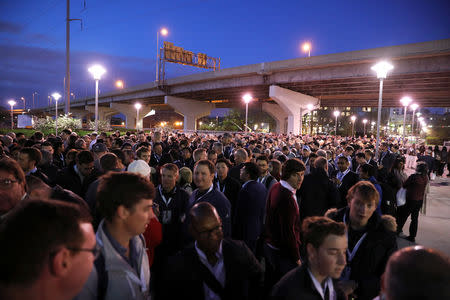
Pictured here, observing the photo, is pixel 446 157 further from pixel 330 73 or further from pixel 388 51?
pixel 330 73

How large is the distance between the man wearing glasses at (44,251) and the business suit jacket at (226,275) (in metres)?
0.98

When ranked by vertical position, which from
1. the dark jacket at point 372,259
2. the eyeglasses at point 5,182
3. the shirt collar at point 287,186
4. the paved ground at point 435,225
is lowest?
the paved ground at point 435,225

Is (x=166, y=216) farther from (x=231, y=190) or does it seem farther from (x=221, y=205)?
(x=231, y=190)

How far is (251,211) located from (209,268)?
2.16 metres

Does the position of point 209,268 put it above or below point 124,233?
below

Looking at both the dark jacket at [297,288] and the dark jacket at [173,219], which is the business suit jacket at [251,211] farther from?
the dark jacket at [297,288]

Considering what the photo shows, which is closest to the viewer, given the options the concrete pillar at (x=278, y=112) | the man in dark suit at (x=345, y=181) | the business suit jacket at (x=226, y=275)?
the business suit jacket at (x=226, y=275)

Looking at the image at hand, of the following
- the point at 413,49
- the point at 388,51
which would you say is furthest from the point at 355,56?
the point at 413,49

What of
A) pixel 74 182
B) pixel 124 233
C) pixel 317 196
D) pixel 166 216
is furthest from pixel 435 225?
pixel 74 182

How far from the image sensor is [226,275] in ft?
7.09

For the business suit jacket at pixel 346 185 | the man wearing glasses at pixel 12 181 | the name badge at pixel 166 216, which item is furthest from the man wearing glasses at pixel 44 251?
the business suit jacket at pixel 346 185

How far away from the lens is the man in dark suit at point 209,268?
2078 mm

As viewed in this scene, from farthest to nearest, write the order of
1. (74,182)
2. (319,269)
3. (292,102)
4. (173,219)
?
(292,102) → (74,182) → (173,219) → (319,269)

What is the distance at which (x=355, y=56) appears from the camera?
23625mm
